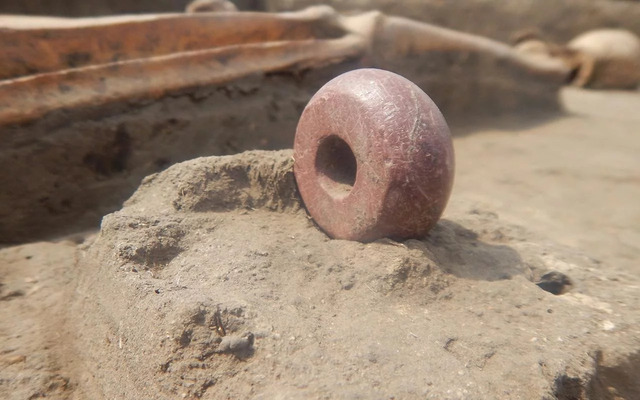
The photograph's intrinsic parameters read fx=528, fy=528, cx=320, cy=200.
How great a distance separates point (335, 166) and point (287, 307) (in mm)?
690

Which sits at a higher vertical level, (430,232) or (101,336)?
(430,232)

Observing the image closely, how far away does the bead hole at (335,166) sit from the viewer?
1947 millimetres

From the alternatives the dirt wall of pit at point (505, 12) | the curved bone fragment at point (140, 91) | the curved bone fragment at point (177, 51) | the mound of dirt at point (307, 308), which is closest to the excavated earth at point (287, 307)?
the mound of dirt at point (307, 308)

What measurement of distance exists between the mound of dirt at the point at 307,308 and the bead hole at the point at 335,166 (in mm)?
183

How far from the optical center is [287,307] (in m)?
1.52

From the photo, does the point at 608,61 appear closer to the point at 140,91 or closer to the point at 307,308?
the point at 140,91

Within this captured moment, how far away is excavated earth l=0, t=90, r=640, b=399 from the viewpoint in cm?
136

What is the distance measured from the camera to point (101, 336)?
5.49 feet

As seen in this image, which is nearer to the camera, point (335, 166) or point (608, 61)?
point (335, 166)

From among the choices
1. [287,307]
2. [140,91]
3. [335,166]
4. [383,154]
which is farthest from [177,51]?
[287,307]

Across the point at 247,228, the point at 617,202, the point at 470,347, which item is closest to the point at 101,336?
the point at 247,228

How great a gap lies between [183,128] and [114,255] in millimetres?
1349

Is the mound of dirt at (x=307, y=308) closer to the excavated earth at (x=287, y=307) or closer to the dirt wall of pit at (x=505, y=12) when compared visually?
the excavated earth at (x=287, y=307)

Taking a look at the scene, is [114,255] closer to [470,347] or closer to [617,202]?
[470,347]
